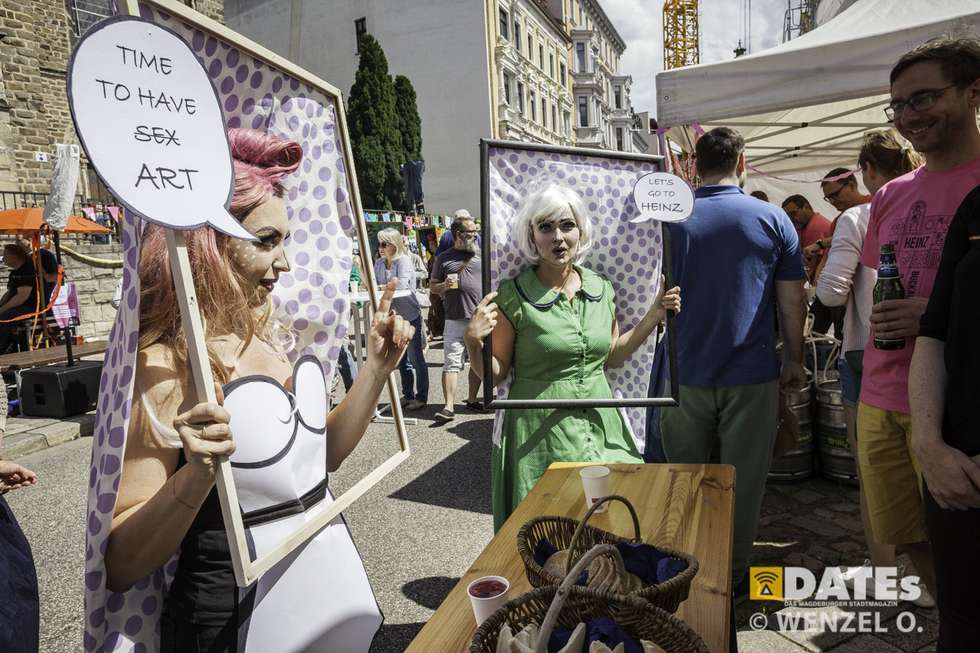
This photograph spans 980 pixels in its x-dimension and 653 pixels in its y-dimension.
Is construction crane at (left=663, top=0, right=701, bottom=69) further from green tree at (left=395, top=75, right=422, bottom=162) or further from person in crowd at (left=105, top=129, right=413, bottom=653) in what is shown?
person in crowd at (left=105, top=129, right=413, bottom=653)

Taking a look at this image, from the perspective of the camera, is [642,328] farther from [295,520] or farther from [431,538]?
[431,538]

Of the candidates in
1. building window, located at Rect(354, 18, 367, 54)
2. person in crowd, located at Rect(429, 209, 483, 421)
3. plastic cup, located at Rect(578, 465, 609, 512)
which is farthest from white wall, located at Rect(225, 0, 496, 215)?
plastic cup, located at Rect(578, 465, 609, 512)

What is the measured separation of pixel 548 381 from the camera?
2.30 m

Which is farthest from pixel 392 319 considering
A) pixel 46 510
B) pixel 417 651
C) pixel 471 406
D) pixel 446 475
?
pixel 471 406

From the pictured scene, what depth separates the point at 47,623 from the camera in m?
2.89

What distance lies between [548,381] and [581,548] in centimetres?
96

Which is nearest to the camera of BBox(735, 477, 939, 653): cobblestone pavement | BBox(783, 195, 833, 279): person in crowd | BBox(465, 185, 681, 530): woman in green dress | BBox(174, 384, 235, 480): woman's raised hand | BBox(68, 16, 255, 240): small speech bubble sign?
BBox(68, 16, 255, 240): small speech bubble sign

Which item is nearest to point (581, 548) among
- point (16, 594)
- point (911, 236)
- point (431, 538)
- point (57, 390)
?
point (16, 594)

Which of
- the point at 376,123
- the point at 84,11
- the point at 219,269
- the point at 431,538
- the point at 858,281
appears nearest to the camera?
the point at 219,269

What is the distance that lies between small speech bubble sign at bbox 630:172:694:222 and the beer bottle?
632mm

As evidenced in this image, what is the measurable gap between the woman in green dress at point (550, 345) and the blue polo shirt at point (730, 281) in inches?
16.8

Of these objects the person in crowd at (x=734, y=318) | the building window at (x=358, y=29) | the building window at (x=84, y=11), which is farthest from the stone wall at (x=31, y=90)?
the building window at (x=358, y=29)

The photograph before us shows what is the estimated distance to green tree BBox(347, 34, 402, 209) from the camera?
25516 millimetres

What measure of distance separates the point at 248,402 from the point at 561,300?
1.37m
